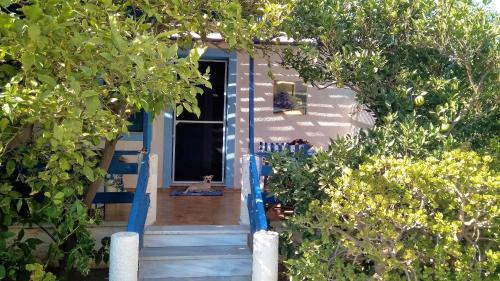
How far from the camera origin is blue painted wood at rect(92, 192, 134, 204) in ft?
19.4

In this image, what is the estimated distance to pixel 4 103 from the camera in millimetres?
2939

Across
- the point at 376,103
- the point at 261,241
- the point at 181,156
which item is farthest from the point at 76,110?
the point at 181,156

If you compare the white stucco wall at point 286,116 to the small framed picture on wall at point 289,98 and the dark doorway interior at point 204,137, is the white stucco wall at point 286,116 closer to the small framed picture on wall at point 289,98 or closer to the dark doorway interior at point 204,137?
the small framed picture on wall at point 289,98

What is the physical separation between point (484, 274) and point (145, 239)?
134 inches

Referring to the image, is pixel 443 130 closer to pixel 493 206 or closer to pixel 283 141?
pixel 493 206

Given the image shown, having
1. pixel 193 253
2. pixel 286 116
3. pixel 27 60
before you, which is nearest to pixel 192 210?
pixel 193 253

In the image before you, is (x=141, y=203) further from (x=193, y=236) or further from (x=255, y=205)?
(x=255, y=205)

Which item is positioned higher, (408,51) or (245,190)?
(408,51)

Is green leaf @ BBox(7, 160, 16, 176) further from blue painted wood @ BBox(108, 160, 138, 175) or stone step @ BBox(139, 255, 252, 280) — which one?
blue painted wood @ BBox(108, 160, 138, 175)

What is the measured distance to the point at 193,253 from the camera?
5152 mm

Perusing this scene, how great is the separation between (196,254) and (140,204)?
0.80m

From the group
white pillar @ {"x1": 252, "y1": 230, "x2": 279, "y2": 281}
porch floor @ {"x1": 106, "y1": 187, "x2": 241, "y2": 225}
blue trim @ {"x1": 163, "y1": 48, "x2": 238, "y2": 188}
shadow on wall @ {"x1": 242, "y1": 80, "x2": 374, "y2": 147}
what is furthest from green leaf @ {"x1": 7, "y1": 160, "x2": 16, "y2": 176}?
shadow on wall @ {"x1": 242, "y1": 80, "x2": 374, "y2": 147}

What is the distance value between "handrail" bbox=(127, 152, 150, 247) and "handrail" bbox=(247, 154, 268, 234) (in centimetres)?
115

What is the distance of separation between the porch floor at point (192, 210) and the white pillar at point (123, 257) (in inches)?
65.8
